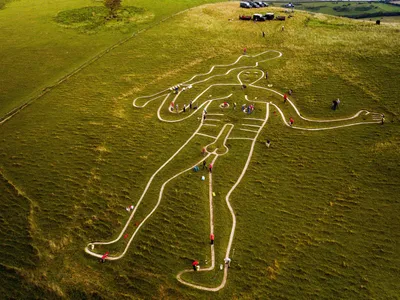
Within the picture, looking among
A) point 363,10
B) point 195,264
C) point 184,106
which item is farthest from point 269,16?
point 363,10

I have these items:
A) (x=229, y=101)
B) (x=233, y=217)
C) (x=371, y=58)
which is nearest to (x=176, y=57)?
(x=229, y=101)

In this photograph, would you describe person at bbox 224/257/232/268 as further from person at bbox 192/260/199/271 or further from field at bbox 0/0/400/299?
person at bbox 192/260/199/271

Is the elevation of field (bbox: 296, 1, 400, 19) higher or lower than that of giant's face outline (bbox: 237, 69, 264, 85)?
higher

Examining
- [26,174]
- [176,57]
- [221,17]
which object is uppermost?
[221,17]

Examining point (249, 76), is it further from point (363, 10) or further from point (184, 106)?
point (363, 10)

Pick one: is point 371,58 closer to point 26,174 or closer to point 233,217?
point 233,217

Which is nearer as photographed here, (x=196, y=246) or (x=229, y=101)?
(x=196, y=246)

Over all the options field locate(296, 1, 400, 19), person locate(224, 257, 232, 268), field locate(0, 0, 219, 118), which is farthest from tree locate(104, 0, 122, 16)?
field locate(296, 1, 400, 19)

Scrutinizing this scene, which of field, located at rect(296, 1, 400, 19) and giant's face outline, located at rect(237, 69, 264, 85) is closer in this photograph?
giant's face outline, located at rect(237, 69, 264, 85)
